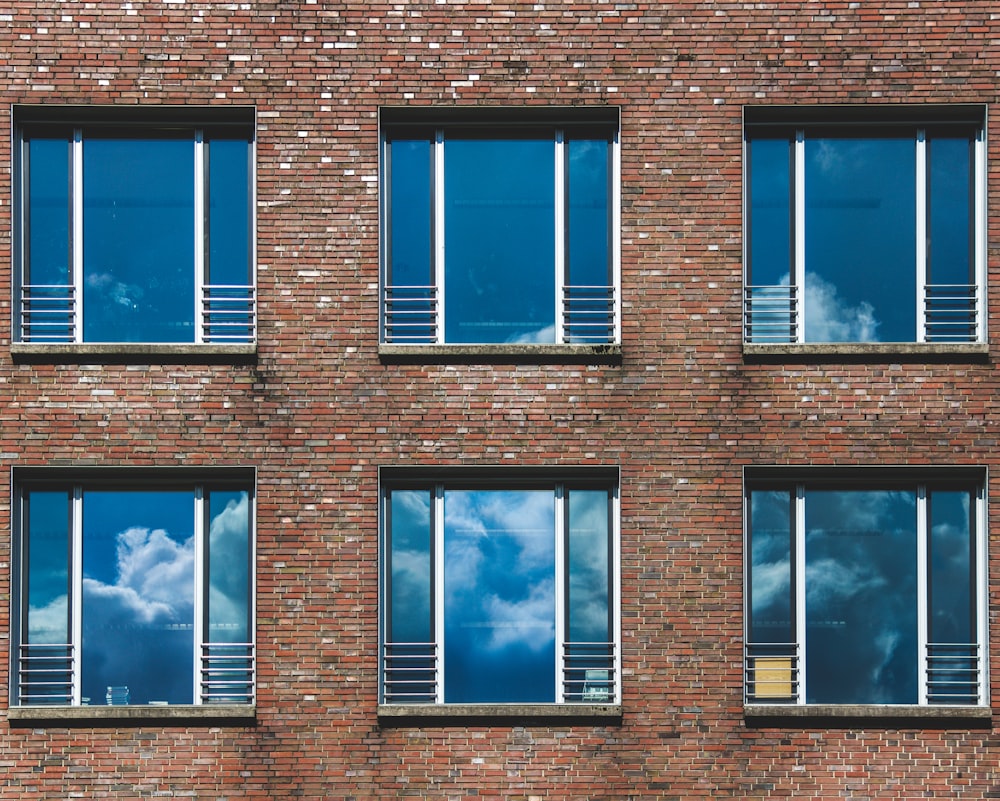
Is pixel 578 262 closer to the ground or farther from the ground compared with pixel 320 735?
farther from the ground

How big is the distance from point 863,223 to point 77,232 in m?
8.99

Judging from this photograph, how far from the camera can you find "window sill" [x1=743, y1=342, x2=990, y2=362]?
39.3 ft

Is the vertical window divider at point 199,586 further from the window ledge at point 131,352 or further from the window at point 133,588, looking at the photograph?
the window ledge at point 131,352

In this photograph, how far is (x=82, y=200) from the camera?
12539mm

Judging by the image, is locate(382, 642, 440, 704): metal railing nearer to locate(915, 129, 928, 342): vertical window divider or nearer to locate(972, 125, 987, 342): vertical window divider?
locate(915, 129, 928, 342): vertical window divider

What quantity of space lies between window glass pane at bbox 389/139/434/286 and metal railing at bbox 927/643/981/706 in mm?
7047

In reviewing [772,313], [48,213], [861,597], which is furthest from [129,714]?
[772,313]

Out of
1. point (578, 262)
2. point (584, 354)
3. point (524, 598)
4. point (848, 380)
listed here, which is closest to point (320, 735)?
point (524, 598)

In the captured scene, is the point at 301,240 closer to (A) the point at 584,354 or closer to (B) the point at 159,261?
(B) the point at 159,261

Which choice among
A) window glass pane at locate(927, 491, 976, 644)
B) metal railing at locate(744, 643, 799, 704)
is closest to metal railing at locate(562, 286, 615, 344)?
metal railing at locate(744, 643, 799, 704)

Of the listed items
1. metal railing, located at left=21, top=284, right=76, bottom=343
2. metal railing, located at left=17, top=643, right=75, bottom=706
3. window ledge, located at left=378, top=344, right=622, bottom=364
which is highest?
metal railing, located at left=21, top=284, right=76, bottom=343

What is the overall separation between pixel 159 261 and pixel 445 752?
6.36 meters

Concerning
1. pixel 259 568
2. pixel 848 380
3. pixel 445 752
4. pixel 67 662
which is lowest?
pixel 445 752

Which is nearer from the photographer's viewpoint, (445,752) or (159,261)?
(445,752)
